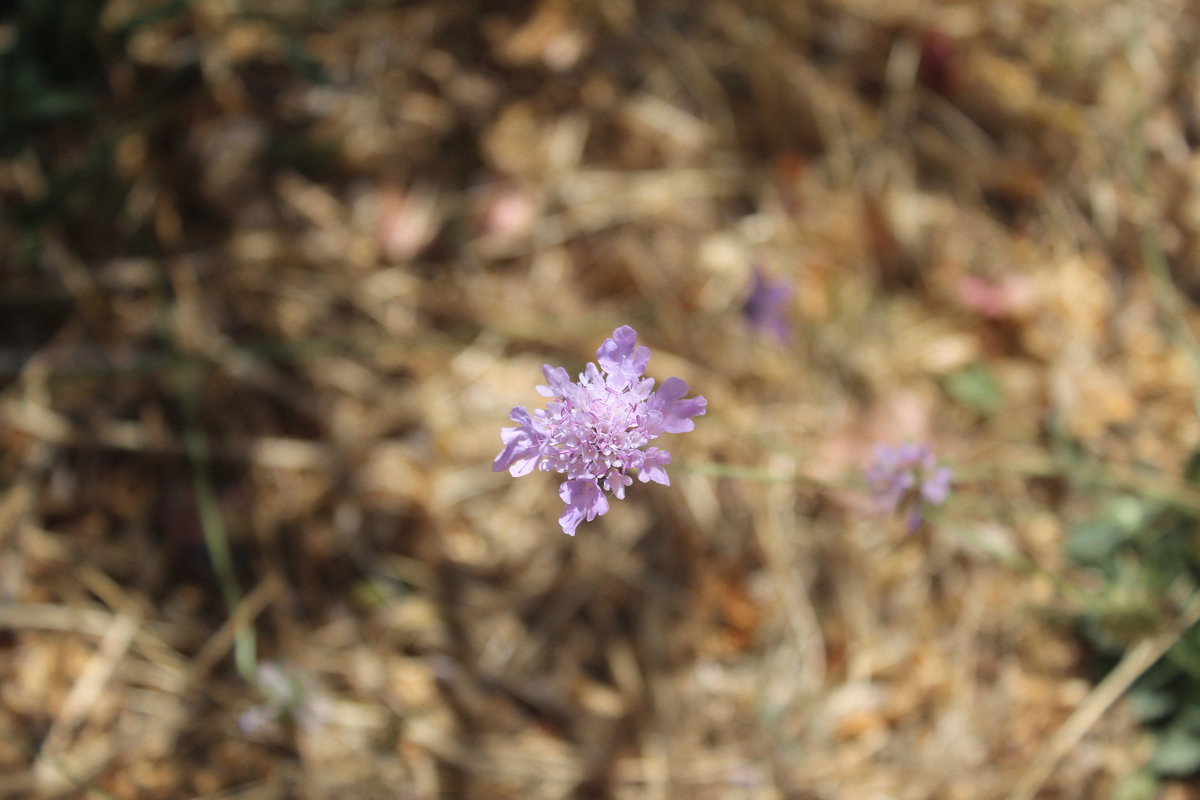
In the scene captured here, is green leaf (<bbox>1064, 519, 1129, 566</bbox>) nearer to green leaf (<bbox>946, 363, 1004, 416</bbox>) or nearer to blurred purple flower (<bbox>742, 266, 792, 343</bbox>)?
green leaf (<bbox>946, 363, 1004, 416</bbox>)

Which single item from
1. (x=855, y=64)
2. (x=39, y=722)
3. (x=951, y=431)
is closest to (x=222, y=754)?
(x=39, y=722)

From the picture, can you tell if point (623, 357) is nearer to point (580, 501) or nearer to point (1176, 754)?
point (580, 501)

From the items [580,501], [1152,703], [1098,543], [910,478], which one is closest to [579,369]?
[910,478]

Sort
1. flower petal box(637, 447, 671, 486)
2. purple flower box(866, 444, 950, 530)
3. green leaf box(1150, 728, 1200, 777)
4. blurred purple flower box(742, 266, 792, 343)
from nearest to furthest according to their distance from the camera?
flower petal box(637, 447, 671, 486) → purple flower box(866, 444, 950, 530) → green leaf box(1150, 728, 1200, 777) → blurred purple flower box(742, 266, 792, 343)

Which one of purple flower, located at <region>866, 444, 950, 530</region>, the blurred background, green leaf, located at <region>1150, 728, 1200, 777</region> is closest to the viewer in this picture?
purple flower, located at <region>866, 444, 950, 530</region>

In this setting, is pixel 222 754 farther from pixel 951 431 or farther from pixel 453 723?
pixel 951 431

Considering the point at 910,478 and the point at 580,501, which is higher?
the point at 910,478

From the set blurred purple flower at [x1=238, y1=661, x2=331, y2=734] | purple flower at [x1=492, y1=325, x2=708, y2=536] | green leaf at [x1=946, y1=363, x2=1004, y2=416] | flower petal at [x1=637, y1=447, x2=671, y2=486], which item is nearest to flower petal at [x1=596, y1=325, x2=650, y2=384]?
purple flower at [x1=492, y1=325, x2=708, y2=536]

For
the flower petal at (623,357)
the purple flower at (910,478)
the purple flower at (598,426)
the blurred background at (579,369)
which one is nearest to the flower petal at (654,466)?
the purple flower at (598,426)
